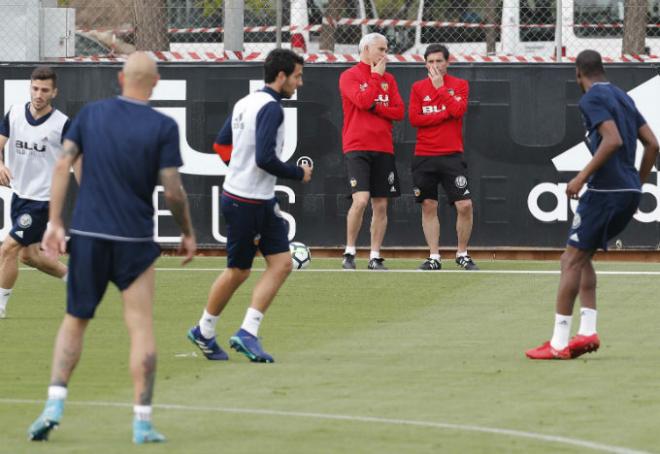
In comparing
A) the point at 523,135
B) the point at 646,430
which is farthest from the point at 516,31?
the point at 646,430

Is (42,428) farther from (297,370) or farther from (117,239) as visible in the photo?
(297,370)

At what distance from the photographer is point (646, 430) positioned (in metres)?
8.15

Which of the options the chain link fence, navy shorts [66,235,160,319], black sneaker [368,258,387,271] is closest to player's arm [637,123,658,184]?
navy shorts [66,235,160,319]

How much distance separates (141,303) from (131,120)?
86 centimetres

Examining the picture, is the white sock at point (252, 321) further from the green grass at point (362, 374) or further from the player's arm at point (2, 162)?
the player's arm at point (2, 162)

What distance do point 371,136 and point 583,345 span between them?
6.23 metres

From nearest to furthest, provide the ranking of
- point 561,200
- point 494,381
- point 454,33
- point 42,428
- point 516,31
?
point 42,428, point 494,381, point 561,200, point 516,31, point 454,33

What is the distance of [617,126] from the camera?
10.6 meters

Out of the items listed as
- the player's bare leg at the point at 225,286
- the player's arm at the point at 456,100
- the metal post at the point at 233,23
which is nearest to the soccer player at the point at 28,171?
the player's bare leg at the point at 225,286

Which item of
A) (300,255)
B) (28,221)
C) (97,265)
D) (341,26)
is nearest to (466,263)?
(300,255)

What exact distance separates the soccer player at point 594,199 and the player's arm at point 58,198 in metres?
3.86

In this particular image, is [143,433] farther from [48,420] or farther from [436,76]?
[436,76]

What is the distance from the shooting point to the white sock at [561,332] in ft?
35.2

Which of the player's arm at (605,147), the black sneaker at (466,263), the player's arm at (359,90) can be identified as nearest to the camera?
the player's arm at (605,147)
